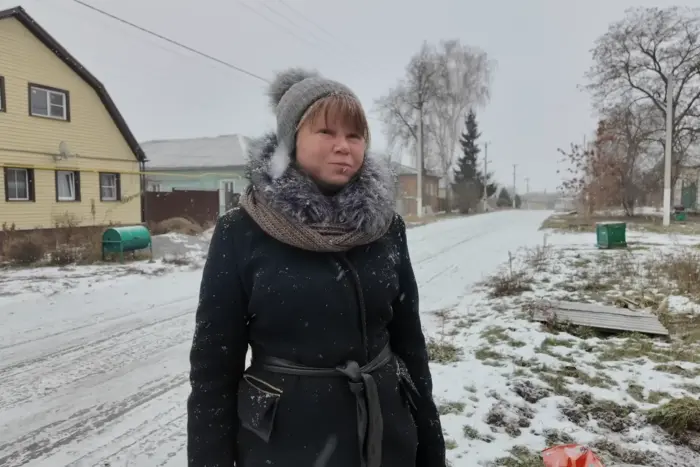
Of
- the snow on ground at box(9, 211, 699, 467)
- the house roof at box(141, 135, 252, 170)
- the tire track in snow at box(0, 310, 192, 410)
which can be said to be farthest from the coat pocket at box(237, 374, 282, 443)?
the house roof at box(141, 135, 252, 170)

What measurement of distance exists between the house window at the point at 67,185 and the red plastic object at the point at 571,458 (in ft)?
57.2

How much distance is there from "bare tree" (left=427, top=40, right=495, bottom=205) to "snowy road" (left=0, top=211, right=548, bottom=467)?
3678 centimetres

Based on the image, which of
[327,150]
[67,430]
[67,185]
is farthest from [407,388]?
[67,185]

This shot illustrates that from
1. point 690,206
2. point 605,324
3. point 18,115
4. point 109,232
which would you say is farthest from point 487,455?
point 690,206

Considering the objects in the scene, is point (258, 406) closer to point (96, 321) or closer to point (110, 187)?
point (96, 321)

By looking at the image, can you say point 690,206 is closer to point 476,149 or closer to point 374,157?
point 476,149

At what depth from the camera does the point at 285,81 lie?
1667 millimetres

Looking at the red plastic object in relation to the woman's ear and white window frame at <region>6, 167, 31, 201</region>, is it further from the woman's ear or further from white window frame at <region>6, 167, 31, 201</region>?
white window frame at <region>6, 167, 31, 201</region>

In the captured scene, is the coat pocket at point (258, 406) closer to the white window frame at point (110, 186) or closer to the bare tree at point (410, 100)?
the white window frame at point (110, 186)

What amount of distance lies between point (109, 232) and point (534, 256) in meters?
10.6

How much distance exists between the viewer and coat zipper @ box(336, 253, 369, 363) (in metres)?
1.45

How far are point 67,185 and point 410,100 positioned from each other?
2930 cm

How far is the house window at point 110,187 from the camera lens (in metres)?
18.0

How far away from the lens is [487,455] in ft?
10.6
